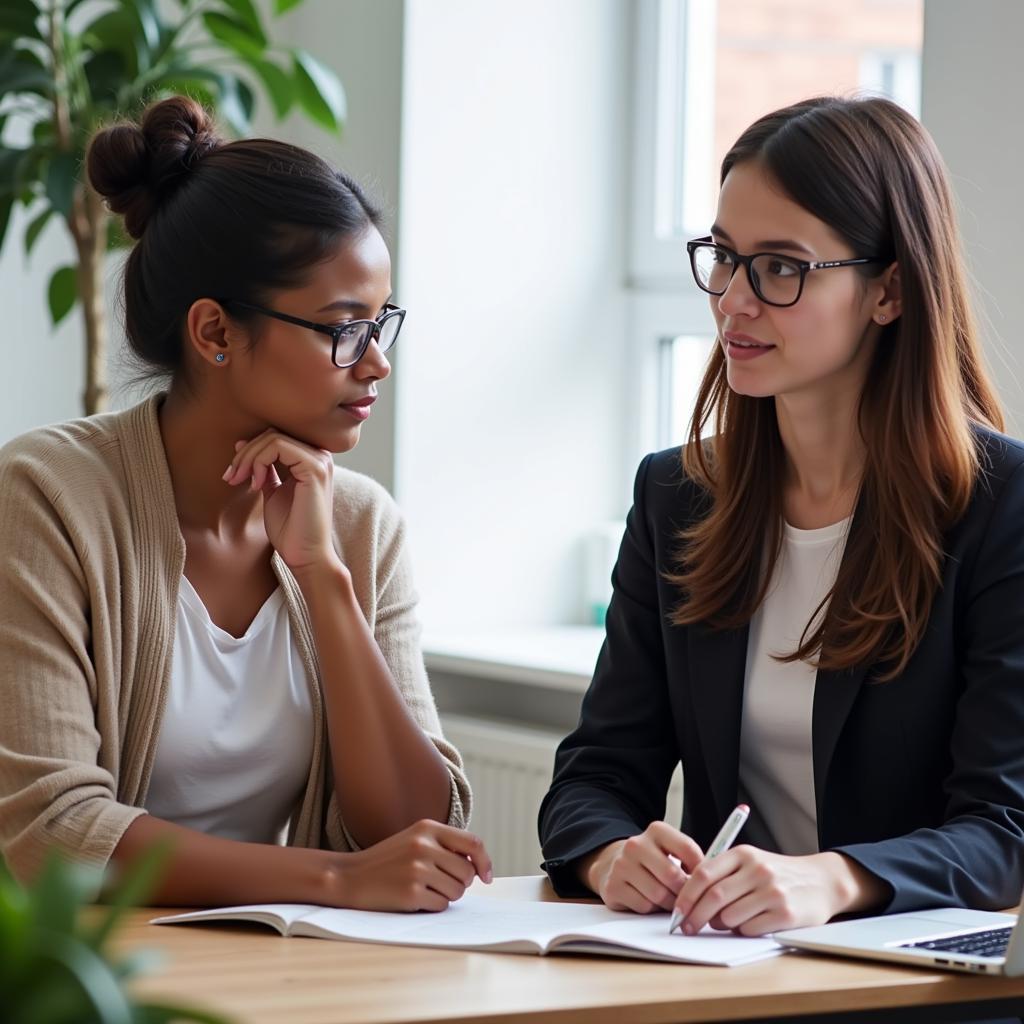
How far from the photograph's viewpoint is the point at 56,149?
288cm

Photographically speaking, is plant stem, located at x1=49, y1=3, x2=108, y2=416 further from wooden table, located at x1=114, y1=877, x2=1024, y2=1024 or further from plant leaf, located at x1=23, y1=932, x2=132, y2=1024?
plant leaf, located at x1=23, y1=932, x2=132, y2=1024

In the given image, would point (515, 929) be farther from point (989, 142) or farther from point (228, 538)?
point (989, 142)

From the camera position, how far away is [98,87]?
2926 mm

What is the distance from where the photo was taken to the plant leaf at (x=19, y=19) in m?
2.88

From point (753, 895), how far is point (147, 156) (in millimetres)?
1066

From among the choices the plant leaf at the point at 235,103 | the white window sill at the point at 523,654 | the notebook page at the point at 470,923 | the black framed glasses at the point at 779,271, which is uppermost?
the plant leaf at the point at 235,103

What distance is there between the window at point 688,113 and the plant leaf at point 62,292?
1.17m

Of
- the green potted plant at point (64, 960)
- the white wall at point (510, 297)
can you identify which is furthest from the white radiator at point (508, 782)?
the green potted plant at point (64, 960)

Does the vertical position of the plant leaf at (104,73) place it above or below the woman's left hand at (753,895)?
above

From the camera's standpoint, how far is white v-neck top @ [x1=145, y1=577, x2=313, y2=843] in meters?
1.71

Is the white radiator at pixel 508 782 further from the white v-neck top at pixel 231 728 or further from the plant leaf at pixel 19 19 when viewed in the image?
the plant leaf at pixel 19 19

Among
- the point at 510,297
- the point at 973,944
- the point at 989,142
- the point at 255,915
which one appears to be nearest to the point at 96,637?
the point at 255,915

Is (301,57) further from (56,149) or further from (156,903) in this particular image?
(156,903)

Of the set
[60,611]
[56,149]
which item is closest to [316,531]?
[60,611]
